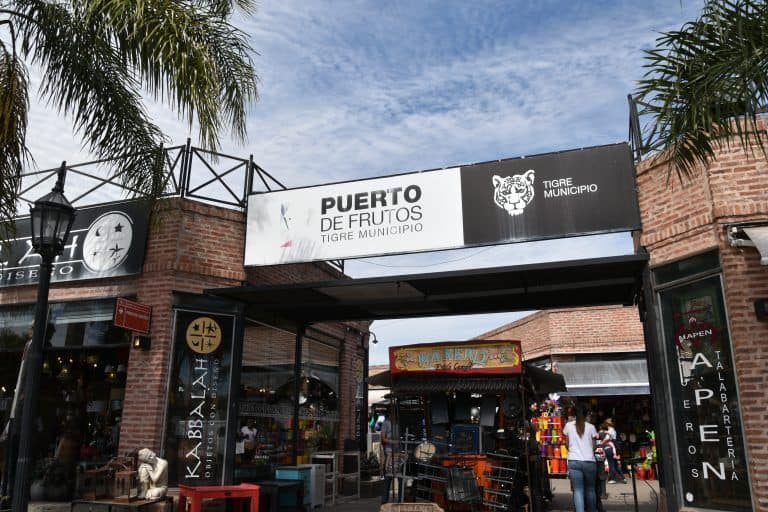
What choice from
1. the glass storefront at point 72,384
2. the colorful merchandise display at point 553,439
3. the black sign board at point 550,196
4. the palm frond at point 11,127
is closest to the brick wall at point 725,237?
the black sign board at point 550,196

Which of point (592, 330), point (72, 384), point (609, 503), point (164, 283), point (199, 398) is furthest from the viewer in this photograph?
point (592, 330)

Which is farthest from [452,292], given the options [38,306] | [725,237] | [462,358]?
[38,306]

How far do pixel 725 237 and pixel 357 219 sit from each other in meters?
5.37

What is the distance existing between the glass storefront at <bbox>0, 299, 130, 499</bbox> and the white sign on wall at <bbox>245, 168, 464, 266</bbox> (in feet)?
9.63

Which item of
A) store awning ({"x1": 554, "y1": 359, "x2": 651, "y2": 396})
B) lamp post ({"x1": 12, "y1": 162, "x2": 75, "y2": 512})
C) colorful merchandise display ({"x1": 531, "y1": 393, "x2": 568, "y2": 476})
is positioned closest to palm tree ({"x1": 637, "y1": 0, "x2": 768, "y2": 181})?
lamp post ({"x1": 12, "y1": 162, "x2": 75, "y2": 512})

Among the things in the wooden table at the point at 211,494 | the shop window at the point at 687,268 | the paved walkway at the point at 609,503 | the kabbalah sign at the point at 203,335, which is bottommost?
the paved walkway at the point at 609,503

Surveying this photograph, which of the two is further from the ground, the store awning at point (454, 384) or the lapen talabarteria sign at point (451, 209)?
the lapen talabarteria sign at point (451, 209)

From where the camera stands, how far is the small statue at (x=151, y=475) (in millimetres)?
8391

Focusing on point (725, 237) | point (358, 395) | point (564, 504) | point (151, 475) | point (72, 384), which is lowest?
point (564, 504)

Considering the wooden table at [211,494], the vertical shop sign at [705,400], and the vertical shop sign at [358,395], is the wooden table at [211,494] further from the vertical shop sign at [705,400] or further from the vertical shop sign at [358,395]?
the vertical shop sign at [358,395]

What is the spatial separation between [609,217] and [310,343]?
6831mm

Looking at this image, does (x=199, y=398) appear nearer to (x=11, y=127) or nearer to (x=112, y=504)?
(x=112, y=504)

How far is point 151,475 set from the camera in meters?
8.48

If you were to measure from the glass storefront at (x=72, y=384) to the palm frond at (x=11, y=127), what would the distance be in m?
3.30
